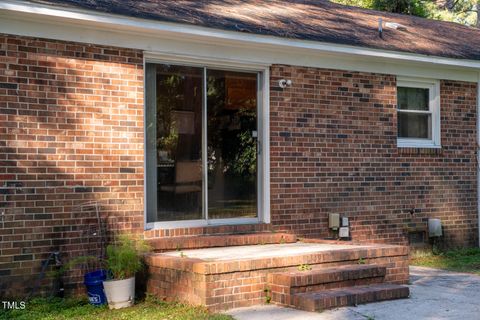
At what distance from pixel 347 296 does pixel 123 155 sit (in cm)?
324

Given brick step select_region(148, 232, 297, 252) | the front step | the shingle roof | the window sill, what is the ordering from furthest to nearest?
the window sill < the shingle roof < brick step select_region(148, 232, 297, 252) < the front step

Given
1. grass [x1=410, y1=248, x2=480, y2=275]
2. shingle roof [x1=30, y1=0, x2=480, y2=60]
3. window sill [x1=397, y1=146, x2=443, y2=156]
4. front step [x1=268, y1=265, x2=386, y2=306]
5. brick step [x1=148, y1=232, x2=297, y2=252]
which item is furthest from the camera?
window sill [x1=397, y1=146, x2=443, y2=156]

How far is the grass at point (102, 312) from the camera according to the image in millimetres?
6637

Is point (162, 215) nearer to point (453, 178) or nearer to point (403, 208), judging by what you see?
point (403, 208)

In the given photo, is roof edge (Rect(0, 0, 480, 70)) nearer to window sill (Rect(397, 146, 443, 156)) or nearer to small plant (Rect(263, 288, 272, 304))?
window sill (Rect(397, 146, 443, 156))

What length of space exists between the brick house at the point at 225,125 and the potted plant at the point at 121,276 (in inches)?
27.7

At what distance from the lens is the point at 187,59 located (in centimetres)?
891

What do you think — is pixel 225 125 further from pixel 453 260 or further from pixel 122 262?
pixel 453 260

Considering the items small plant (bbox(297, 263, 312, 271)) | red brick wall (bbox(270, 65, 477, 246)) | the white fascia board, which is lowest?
small plant (bbox(297, 263, 312, 271))

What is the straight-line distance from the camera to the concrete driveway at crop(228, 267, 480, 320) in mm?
6504

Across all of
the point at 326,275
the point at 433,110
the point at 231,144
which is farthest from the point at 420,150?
the point at 326,275

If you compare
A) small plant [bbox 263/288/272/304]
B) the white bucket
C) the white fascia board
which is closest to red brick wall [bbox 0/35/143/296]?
the white fascia board

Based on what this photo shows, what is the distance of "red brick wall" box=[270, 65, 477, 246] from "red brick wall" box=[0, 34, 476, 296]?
0.06ft

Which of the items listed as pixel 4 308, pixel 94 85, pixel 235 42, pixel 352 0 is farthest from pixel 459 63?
pixel 352 0
